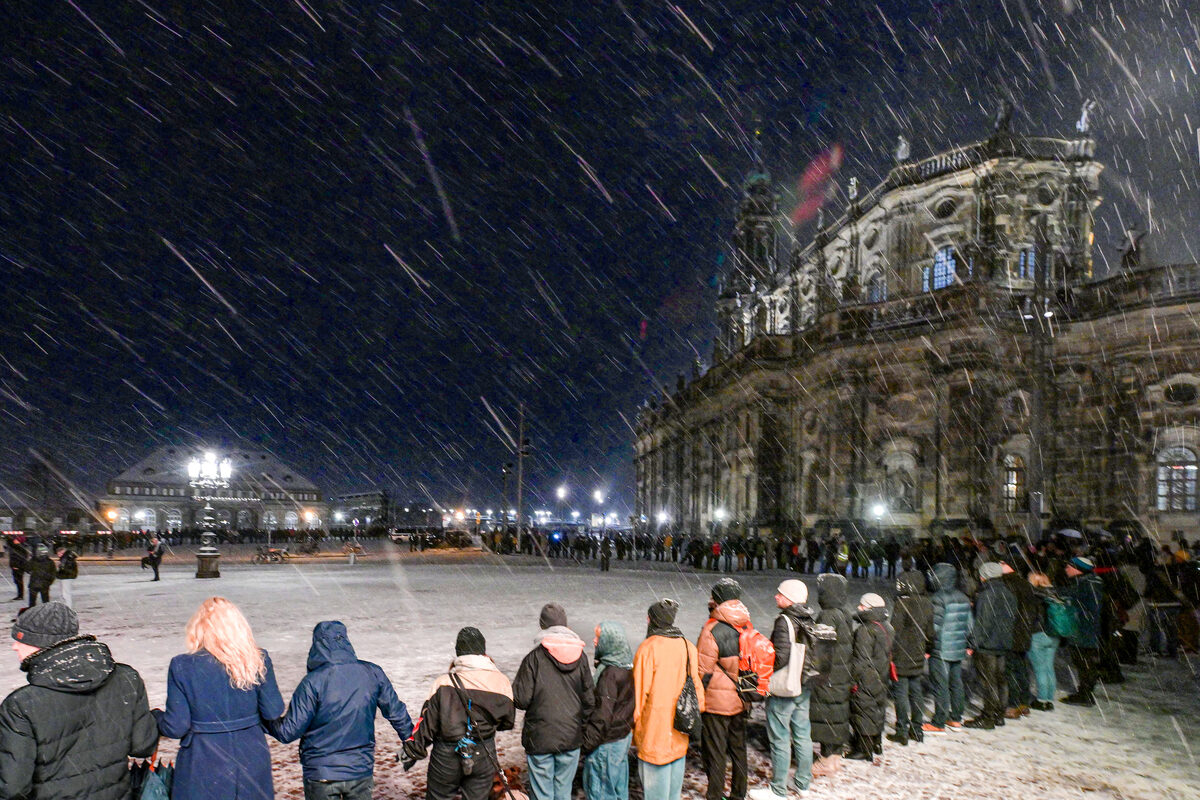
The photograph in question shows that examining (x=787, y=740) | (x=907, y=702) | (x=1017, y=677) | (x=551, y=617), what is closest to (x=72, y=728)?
(x=551, y=617)

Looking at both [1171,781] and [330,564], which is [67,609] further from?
[330,564]

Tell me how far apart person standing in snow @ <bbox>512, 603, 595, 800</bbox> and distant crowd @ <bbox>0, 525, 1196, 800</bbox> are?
0.01 meters

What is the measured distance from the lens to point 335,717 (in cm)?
444

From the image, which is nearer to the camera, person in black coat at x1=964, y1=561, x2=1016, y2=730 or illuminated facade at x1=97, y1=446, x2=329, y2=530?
person in black coat at x1=964, y1=561, x2=1016, y2=730

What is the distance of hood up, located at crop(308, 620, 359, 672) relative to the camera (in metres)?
4.52

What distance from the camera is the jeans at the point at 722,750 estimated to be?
612cm

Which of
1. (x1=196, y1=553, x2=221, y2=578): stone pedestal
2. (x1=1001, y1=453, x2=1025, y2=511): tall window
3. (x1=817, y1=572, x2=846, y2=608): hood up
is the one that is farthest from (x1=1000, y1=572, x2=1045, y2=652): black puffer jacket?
(x1=1001, y1=453, x2=1025, y2=511): tall window

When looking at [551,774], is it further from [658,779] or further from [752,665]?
[752,665]

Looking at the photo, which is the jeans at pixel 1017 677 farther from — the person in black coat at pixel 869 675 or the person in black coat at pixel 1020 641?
the person in black coat at pixel 869 675

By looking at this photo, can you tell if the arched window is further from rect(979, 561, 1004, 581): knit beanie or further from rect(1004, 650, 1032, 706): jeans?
rect(979, 561, 1004, 581): knit beanie

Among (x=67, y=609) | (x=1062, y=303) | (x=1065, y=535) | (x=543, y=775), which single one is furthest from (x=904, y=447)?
(x=67, y=609)

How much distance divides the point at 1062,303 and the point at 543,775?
3658 cm

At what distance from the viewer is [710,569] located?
33781 millimetres

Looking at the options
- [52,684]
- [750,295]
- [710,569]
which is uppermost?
[750,295]
